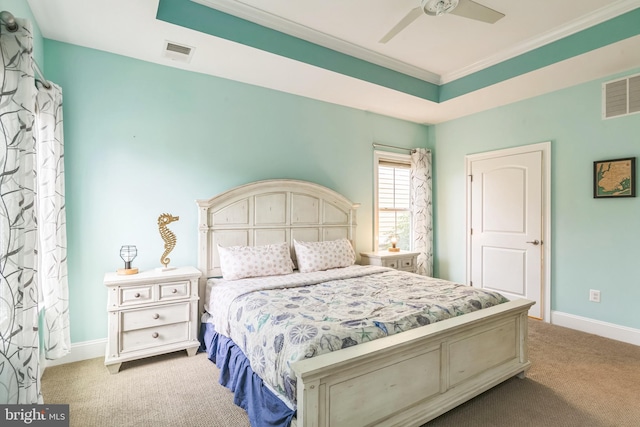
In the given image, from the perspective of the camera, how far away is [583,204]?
11.3 feet

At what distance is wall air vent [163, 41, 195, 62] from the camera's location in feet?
8.90

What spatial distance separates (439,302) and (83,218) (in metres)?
2.93

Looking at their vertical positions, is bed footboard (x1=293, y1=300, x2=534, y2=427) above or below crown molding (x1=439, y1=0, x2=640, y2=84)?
below

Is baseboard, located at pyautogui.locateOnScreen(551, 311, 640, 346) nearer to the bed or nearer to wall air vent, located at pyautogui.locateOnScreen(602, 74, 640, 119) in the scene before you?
the bed

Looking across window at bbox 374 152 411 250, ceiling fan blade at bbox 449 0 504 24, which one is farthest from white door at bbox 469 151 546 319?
ceiling fan blade at bbox 449 0 504 24

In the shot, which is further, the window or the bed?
the window

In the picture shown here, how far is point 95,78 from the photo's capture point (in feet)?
9.10

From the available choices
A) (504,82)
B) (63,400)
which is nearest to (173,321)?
(63,400)

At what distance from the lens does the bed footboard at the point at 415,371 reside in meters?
1.46

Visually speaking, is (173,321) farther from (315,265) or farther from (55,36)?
(55,36)

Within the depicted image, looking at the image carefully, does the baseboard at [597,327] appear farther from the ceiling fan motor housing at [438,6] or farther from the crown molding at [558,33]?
the ceiling fan motor housing at [438,6]

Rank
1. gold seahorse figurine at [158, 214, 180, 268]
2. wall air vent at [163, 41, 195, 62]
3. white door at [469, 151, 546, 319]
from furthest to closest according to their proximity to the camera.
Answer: white door at [469, 151, 546, 319]
gold seahorse figurine at [158, 214, 180, 268]
wall air vent at [163, 41, 195, 62]

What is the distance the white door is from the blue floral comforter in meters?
1.78

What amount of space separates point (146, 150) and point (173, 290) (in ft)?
4.29
